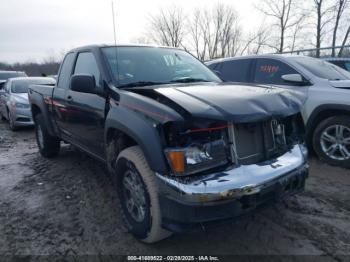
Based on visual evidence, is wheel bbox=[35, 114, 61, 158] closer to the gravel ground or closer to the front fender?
the gravel ground

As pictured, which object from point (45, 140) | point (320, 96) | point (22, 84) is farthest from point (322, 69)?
point (22, 84)

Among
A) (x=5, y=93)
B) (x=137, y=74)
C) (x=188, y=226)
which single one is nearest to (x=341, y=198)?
(x=188, y=226)

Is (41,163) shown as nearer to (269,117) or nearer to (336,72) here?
(269,117)

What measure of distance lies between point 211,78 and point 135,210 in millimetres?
1941

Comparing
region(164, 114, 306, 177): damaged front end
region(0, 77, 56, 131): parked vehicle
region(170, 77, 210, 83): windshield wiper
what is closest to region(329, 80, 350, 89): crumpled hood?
region(170, 77, 210, 83): windshield wiper

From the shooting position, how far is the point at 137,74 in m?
3.60

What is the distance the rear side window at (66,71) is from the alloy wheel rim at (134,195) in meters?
2.17

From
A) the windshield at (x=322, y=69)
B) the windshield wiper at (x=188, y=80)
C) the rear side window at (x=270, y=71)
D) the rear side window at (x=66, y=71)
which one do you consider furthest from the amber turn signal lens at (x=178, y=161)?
the windshield at (x=322, y=69)

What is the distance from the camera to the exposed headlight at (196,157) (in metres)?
2.39

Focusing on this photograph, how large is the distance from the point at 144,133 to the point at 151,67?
1392 mm

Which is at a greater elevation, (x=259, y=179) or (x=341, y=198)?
(x=259, y=179)

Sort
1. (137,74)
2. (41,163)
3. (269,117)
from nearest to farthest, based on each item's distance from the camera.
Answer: (269,117) < (137,74) < (41,163)

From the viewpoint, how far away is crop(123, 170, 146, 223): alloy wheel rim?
2852mm

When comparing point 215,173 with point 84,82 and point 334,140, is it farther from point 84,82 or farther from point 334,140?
point 334,140
